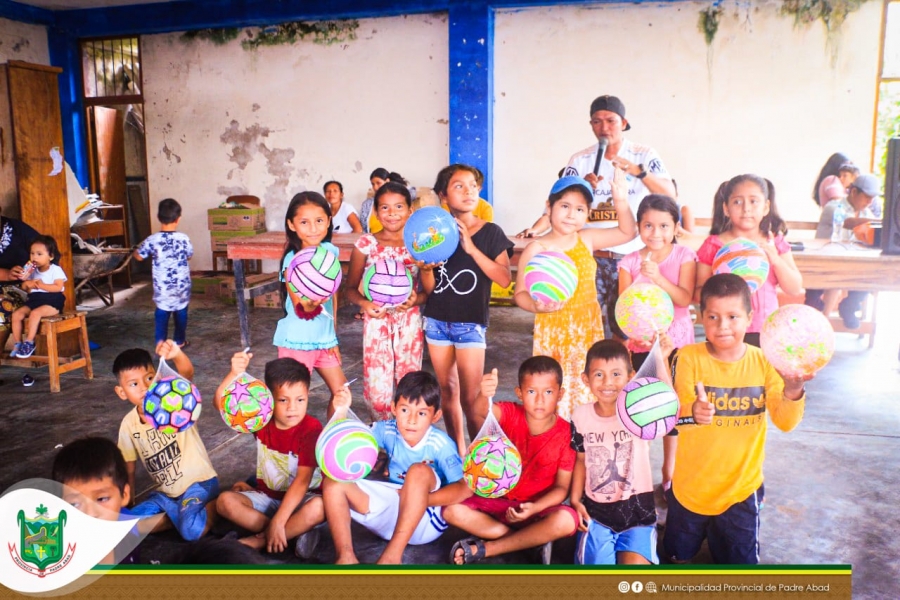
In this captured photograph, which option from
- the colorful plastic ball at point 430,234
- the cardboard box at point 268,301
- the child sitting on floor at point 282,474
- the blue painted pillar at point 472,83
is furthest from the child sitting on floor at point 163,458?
the blue painted pillar at point 472,83

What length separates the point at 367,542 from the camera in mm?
2697

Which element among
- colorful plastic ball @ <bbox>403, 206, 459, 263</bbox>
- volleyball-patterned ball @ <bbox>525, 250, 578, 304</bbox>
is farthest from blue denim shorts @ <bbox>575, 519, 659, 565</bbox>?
colorful plastic ball @ <bbox>403, 206, 459, 263</bbox>

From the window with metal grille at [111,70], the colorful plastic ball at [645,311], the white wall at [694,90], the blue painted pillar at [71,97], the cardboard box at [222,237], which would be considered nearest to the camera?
the colorful plastic ball at [645,311]

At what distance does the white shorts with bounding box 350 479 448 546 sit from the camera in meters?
2.52

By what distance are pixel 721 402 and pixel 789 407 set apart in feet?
0.63

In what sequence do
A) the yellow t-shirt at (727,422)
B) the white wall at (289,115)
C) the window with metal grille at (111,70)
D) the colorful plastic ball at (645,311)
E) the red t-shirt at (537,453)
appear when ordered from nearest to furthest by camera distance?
the yellow t-shirt at (727,422)
the colorful plastic ball at (645,311)
the red t-shirt at (537,453)
the white wall at (289,115)
the window with metal grille at (111,70)

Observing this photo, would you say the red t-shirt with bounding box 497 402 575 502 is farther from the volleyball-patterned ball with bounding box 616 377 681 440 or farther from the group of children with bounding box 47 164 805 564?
the volleyball-patterned ball with bounding box 616 377 681 440

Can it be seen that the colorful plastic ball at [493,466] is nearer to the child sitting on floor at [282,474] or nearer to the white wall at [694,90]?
Result: the child sitting on floor at [282,474]

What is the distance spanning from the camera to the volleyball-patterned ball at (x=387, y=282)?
2828 mm

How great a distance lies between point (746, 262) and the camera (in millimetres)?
2398

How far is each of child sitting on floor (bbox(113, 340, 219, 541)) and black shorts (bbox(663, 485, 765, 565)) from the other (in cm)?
167

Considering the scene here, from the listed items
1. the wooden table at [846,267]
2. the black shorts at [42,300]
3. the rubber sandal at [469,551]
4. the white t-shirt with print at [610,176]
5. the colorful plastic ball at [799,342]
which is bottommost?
the rubber sandal at [469,551]

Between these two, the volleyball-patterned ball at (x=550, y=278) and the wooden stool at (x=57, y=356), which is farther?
the wooden stool at (x=57, y=356)

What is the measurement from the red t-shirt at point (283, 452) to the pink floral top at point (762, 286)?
1.56 metres
